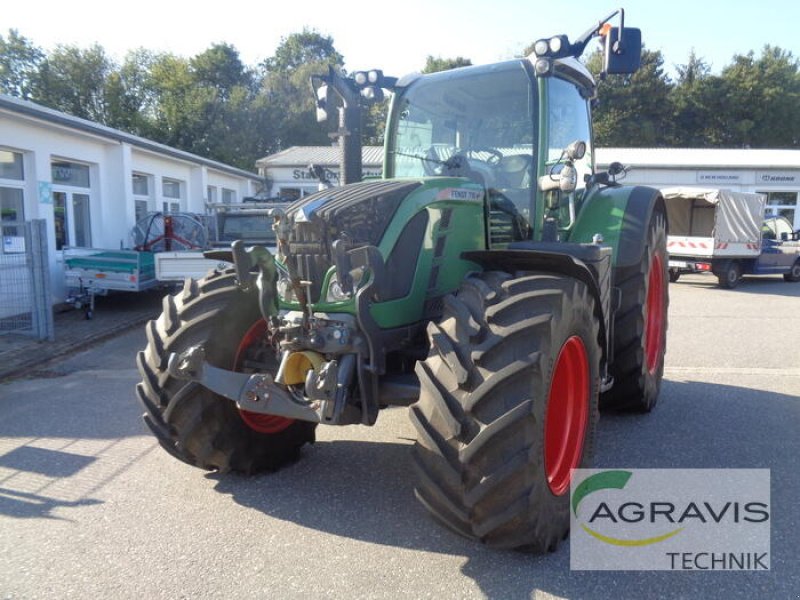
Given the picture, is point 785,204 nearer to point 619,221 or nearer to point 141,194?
point 141,194

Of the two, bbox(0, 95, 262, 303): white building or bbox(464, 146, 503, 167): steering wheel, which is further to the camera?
bbox(0, 95, 262, 303): white building

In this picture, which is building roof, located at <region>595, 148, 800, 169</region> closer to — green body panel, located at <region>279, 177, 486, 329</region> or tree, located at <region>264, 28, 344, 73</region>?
green body panel, located at <region>279, 177, 486, 329</region>

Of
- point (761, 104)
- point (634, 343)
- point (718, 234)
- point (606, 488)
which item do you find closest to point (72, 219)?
point (634, 343)

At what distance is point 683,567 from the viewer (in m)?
2.97

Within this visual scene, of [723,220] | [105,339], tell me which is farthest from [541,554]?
[723,220]

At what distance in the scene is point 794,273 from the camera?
1819 cm

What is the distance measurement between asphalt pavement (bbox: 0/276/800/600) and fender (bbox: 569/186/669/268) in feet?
4.47

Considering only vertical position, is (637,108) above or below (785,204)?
above

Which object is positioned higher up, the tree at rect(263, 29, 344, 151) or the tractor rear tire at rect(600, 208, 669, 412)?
the tree at rect(263, 29, 344, 151)

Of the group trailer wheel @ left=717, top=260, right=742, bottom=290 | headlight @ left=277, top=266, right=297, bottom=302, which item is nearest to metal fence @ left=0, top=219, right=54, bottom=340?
headlight @ left=277, top=266, right=297, bottom=302

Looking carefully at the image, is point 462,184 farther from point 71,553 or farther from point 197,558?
point 71,553

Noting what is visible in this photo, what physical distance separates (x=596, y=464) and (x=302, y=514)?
1.91 metres

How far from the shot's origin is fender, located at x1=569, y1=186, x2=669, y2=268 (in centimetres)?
469

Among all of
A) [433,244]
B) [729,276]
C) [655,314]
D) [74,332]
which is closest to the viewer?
[433,244]
